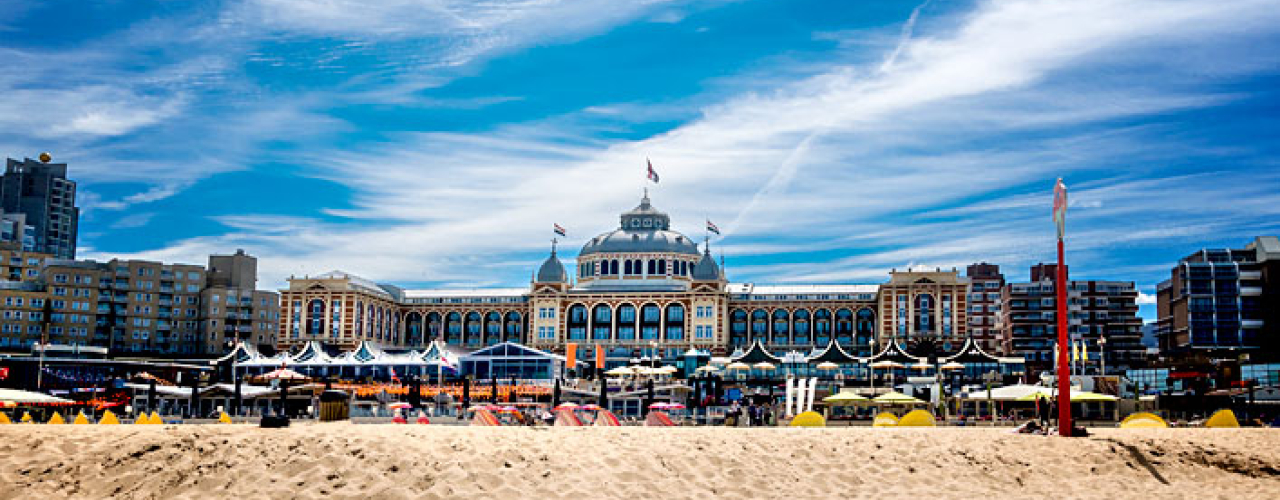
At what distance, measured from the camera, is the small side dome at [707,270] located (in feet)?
403

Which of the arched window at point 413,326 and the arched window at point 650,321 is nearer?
the arched window at point 650,321

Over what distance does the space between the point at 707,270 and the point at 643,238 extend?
430 inches

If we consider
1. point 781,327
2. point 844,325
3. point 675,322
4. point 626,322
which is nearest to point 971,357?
point 844,325

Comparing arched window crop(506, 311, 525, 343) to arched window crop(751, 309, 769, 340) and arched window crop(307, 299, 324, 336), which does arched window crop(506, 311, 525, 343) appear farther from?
arched window crop(751, 309, 769, 340)

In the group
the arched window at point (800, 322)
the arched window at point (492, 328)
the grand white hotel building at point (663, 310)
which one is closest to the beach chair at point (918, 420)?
the grand white hotel building at point (663, 310)

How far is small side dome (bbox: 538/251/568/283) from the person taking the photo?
416ft

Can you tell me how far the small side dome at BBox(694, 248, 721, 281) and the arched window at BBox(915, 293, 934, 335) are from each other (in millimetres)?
20730

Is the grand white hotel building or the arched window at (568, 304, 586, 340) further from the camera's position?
the arched window at (568, 304, 586, 340)

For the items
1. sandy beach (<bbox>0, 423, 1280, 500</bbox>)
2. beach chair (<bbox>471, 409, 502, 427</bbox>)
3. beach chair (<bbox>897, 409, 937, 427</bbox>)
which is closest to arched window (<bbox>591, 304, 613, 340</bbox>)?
beach chair (<bbox>471, 409, 502, 427</bbox>)

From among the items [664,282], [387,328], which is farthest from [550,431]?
[387,328]

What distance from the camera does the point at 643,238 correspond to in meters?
131

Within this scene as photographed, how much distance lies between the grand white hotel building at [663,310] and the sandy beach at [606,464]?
283 feet

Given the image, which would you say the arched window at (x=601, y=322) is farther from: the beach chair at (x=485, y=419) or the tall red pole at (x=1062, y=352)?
the tall red pole at (x=1062, y=352)

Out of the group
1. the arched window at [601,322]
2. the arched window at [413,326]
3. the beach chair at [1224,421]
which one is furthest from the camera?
the arched window at [413,326]
